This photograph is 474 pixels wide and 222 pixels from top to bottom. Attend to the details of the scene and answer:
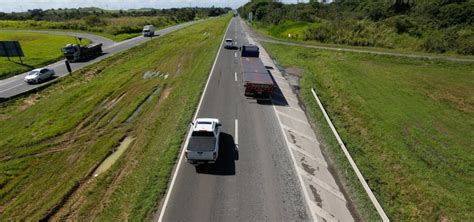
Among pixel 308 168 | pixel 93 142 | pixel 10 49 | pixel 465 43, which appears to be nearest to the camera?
pixel 308 168

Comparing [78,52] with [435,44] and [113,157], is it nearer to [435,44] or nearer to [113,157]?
[113,157]

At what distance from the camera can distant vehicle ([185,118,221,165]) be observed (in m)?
15.0

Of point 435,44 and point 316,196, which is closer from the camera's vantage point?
point 316,196

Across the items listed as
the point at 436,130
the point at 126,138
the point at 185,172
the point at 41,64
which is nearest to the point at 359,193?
the point at 185,172

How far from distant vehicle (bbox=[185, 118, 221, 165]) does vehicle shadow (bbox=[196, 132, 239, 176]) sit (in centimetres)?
66

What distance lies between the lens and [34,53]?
50.2 m

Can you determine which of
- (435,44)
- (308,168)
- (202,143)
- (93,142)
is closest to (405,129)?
(308,168)

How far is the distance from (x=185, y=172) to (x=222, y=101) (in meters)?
10.7

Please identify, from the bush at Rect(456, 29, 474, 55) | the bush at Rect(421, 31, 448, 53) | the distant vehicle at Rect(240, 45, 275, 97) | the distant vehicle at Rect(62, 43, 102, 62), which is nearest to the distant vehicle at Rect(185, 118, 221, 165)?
the distant vehicle at Rect(240, 45, 275, 97)

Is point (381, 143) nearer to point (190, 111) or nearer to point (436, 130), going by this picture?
point (436, 130)

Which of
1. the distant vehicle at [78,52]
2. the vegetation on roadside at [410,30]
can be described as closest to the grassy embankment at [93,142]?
the distant vehicle at [78,52]

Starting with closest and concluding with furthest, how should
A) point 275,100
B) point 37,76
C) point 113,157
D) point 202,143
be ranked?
point 202,143 < point 113,157 < point 275,100 < point 37,76

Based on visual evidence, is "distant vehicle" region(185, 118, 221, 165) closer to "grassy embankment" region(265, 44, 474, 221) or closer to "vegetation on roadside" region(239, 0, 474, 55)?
"grassy embankment" region(265, 44, 474, 221)

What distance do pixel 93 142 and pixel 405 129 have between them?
23227mm
